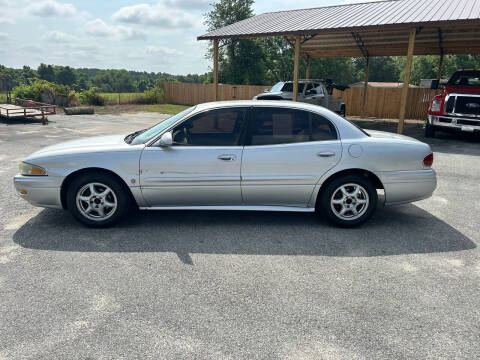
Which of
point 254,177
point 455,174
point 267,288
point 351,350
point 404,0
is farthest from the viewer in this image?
point 404,0

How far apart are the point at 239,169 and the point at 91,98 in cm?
2700

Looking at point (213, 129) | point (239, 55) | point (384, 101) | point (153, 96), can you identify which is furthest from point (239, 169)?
point (239, 55)

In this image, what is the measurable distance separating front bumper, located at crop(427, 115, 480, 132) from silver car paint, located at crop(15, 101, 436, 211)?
8587mm

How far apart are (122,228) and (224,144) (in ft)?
5.51

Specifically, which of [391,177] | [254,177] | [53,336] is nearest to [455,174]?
[391,177]

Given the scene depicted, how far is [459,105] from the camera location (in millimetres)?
12211

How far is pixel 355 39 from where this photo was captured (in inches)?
739

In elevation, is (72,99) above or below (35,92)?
below

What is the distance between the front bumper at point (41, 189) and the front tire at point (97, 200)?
16 cm

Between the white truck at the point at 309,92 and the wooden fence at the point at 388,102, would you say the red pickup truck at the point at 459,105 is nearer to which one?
the white truck at the point at 309,92

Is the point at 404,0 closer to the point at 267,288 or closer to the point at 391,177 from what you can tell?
the point at 391,177

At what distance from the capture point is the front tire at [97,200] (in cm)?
476

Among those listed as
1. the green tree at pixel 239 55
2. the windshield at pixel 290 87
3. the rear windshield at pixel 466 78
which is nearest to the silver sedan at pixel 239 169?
the rear windshield at pixel 466 78

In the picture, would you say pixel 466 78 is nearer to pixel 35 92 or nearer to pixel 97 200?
pixel 97 200
